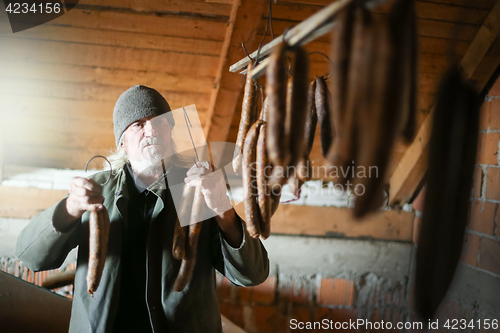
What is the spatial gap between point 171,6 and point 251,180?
1.25 m

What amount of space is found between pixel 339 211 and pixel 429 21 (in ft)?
4.38

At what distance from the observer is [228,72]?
6.10 ft

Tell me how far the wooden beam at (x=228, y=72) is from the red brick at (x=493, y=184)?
1461 millimetres

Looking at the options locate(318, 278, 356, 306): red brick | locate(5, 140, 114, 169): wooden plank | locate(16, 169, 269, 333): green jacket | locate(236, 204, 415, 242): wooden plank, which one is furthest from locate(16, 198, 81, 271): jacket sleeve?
locate(318, 278, 356, 306): red brick

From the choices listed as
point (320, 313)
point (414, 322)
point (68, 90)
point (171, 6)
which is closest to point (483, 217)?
point (414, 322)

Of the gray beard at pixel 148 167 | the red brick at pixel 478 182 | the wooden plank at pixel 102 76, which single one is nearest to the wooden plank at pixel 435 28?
the wooden plank at pixel 102 76

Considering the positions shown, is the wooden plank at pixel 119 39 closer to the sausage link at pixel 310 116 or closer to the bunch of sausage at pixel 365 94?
the sausage link at pixel 310 116

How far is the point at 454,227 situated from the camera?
0.74 meters

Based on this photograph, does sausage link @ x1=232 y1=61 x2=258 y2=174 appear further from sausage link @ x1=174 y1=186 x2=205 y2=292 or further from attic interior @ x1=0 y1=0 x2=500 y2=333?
attic interior @ x1=0 y1=0 x2=500 y2=333

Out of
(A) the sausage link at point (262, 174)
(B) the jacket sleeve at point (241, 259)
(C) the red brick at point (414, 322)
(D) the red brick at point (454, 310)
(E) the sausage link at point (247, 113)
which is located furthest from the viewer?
(C) the red brick at point (414, 322)

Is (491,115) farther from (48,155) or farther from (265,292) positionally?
Answer: (48,155)

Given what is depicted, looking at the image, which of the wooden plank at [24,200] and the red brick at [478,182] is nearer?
the red brick at [478,182]

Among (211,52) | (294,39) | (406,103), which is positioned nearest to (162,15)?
(211,52)

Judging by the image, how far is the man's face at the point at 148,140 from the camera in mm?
1326
